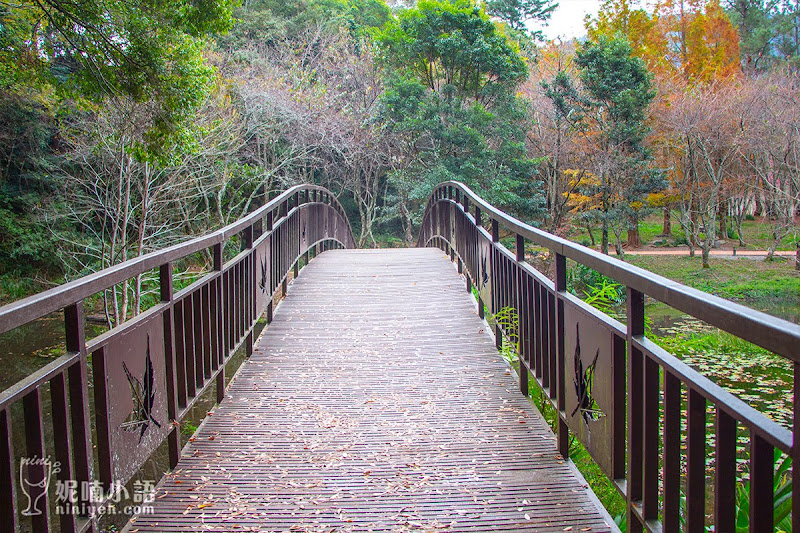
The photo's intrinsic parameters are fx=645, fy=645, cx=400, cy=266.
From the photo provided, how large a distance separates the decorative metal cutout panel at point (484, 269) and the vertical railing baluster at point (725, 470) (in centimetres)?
319

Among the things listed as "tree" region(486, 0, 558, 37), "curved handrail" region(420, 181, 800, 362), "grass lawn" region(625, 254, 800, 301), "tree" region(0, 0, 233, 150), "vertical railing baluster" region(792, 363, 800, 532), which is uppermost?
"tree" region(486, 0, 558, 37)

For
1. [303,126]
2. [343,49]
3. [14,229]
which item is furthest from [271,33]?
[14,229]

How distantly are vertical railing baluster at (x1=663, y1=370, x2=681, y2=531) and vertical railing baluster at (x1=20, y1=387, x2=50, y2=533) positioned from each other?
1730 millimetres

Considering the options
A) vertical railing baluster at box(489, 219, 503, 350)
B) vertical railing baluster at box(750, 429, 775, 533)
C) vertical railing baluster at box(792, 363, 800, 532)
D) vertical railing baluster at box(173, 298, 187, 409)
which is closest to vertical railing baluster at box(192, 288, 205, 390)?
vertical railing baluster at box(173, 298, 187, 409)

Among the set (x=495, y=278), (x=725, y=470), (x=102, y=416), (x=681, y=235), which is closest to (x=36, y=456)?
(x=102, y=416)

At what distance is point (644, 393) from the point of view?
2029 millimetres

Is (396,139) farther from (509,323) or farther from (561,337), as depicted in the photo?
(561,337)

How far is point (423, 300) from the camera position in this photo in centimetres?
656

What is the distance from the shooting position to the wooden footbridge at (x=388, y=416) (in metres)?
1.74

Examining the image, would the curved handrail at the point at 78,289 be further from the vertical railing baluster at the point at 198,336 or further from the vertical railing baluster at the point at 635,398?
the vertical railing baluster at the point at 635,398

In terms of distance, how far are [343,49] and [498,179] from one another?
8292 millimetres

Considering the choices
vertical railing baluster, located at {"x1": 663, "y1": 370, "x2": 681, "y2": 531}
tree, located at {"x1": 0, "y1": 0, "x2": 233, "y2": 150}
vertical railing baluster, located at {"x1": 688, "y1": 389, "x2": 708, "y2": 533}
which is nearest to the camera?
vertical railing baluster, located at {"x1": 688, "y1": 389, "x2": 708, "y2": 533}

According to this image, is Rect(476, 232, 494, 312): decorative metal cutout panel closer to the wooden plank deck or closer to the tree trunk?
the wooden plank deck

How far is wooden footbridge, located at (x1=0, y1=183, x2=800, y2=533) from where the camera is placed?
1.74 metres
